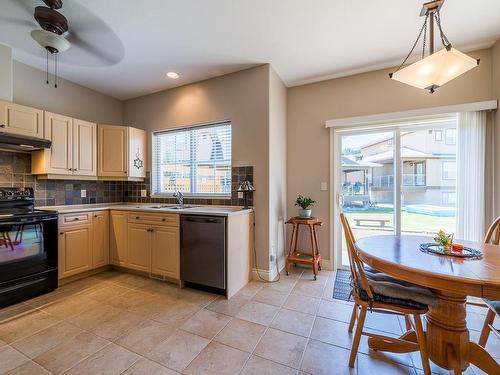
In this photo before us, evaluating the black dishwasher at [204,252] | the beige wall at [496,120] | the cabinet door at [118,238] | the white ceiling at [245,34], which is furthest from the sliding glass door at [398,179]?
the cabinet door at [118,238]

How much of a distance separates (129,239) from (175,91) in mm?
2241

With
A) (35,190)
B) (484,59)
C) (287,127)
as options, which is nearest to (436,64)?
(484,59)

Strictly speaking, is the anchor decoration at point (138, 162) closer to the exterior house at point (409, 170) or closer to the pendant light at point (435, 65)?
the exterior house at point (409, 170)

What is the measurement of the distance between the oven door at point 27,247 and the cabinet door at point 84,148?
0.86 m

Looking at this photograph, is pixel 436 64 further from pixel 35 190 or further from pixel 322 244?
pixel 35 190

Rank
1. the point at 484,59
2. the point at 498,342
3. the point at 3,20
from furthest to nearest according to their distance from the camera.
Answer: the point at 484,59 < the point at 3,20 < the point at 498,342

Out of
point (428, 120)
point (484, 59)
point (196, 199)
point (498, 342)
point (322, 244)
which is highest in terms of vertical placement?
point (484, 59)

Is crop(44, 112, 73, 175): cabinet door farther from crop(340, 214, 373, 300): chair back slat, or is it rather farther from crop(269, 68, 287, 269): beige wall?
crop(340, 214, 373, 300): chair back slat

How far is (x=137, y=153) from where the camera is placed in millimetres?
3568

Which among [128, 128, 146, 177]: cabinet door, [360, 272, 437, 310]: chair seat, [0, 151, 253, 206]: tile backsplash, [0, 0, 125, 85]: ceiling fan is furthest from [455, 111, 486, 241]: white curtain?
[128, 128, 146, 177]: cabinet door

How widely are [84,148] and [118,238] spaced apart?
1.34 m

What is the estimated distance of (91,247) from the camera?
2949 millimetres

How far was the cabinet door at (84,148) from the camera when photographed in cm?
306

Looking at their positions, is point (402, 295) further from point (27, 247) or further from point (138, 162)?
point (138, 162)
